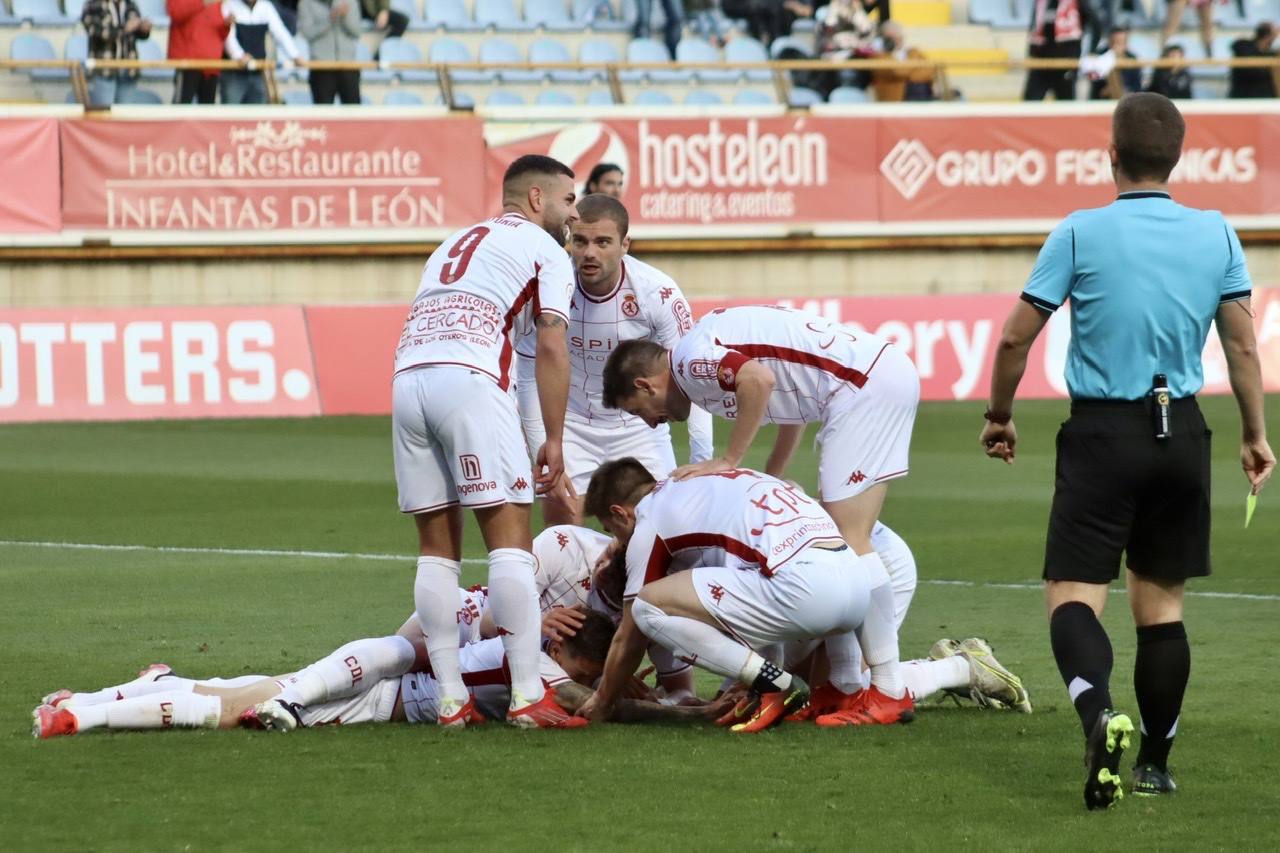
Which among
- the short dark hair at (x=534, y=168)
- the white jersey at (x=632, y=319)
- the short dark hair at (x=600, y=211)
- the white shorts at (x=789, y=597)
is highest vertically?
the short dark hair at (x=534, y=168)

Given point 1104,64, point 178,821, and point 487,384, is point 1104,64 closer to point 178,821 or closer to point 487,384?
point 487,384

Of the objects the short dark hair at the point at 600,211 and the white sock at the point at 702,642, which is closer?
the white sock at the point at 702,642

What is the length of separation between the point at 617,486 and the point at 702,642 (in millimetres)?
654

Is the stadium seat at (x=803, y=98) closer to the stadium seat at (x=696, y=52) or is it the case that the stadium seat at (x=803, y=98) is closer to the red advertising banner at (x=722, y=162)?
the red advertising banner at (x=722, y=162)

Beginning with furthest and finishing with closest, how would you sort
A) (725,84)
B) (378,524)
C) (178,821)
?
1. (725,84)
2. (378,524)
3. (178,821)

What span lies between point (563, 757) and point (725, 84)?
17.7 metres

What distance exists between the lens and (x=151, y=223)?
20.5 m

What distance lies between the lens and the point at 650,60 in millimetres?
23734

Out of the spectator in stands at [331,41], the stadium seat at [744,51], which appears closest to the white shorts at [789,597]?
the spectator in stands at [331,41]

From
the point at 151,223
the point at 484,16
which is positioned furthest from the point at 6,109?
the point at 484,16

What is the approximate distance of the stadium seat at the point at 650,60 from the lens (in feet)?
74.6

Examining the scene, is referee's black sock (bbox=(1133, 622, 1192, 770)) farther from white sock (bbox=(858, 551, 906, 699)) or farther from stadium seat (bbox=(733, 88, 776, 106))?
stadium seat (bbox=(733, 88, 776, 106))

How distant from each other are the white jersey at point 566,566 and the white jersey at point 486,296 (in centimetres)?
70

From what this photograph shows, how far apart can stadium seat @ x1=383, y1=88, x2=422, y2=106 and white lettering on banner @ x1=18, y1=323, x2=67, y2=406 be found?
15.9ft
